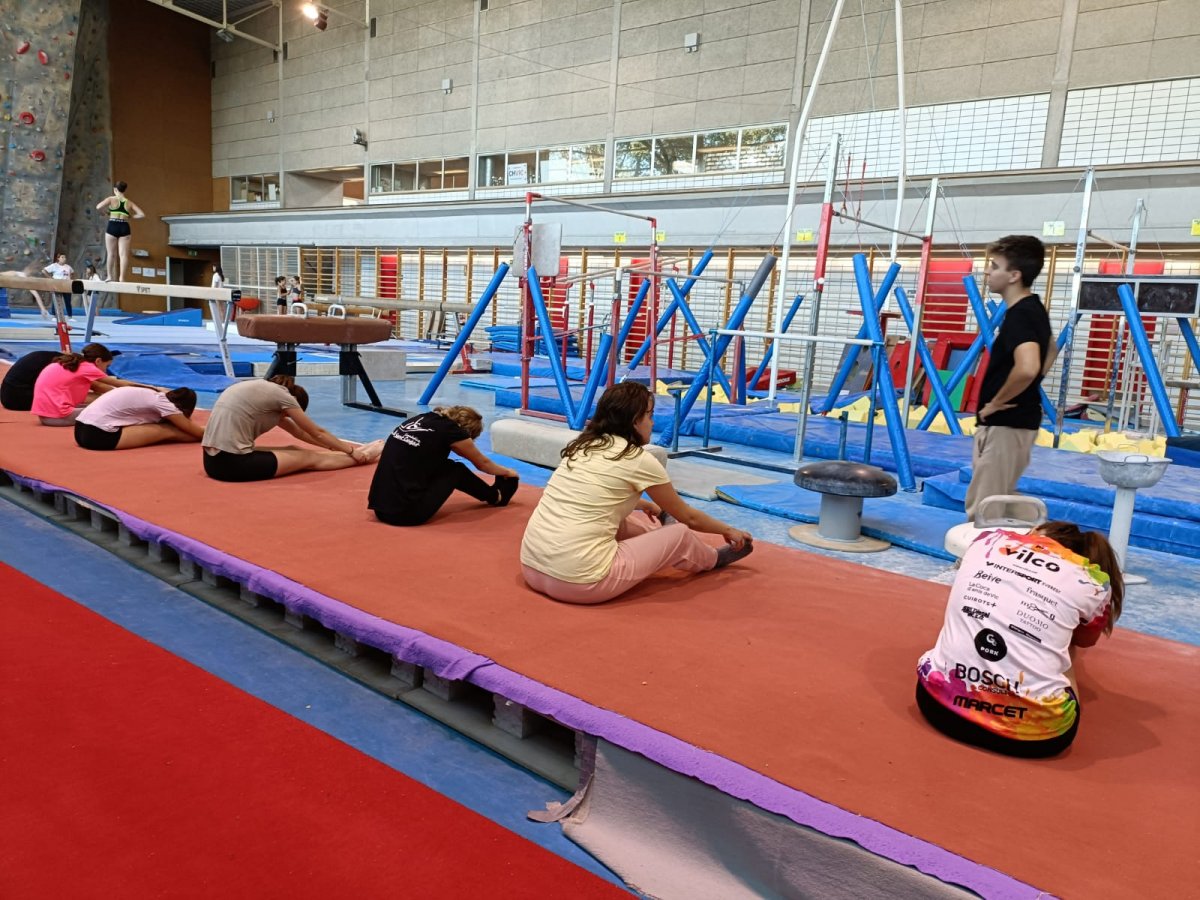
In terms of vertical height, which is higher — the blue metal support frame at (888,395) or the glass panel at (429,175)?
the glass panel at (429,175)

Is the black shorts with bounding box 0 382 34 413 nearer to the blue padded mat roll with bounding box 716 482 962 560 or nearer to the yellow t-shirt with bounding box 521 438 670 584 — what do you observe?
the blue padded mat roll with bounding box 716 482 962 560

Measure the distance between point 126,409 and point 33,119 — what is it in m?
20.1

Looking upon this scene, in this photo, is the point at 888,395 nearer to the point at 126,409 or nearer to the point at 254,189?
the point at 126,409

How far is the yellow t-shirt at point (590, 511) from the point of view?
120 inches

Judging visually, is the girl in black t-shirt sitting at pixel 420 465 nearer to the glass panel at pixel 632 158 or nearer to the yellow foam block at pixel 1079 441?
the yellow foam block at pixel 1079 441

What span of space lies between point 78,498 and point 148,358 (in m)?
7.00

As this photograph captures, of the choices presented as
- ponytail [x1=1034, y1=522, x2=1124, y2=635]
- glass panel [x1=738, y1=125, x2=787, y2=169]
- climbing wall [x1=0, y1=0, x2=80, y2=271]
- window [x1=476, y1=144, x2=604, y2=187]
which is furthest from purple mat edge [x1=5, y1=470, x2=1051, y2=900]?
climbing wall [x1=0, y1=0, x2=80, y2=271]

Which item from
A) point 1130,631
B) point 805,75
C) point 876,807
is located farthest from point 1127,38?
point 876,807

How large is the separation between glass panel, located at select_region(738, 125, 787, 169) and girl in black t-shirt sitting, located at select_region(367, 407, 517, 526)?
11.3m

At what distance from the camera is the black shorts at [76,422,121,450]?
5.56m

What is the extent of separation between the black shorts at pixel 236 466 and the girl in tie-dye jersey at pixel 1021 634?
4066 mm

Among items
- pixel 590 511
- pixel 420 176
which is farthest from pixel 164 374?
pixel 420 176

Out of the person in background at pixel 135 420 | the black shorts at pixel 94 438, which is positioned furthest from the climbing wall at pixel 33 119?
the black shorts at pixel 94 438

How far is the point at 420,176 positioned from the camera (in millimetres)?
20328
